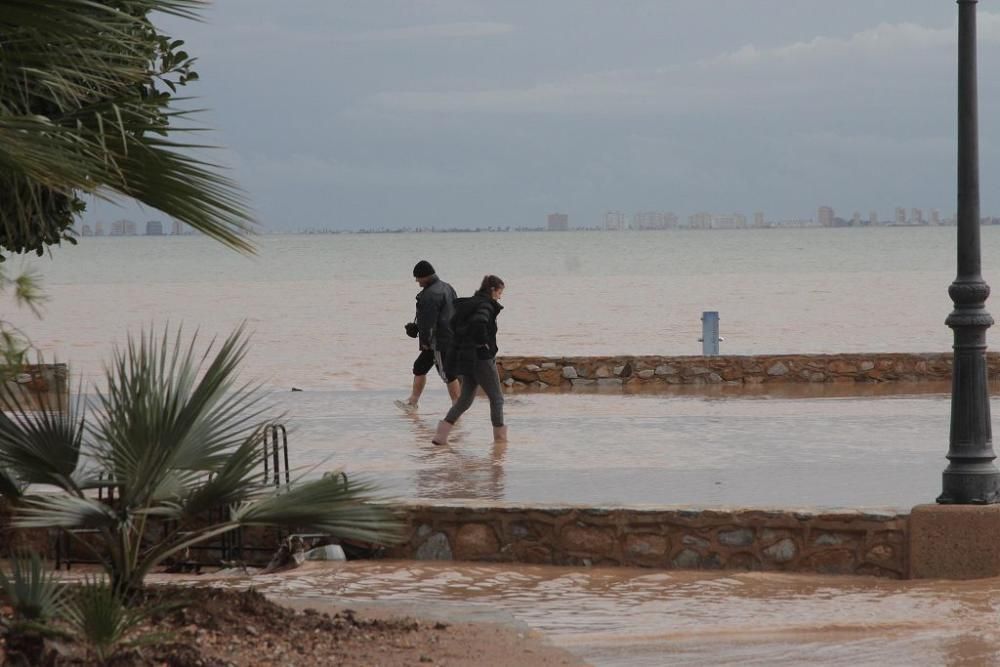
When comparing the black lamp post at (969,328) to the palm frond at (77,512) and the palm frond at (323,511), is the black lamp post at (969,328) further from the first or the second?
the palm frond at (77,512)

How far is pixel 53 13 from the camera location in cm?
539

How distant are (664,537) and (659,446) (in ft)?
19.0

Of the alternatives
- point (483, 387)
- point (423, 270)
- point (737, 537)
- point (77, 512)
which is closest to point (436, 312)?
point (423, 270)

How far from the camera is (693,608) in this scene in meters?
8.94

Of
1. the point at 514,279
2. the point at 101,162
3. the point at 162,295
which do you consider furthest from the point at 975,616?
the point at 514,279

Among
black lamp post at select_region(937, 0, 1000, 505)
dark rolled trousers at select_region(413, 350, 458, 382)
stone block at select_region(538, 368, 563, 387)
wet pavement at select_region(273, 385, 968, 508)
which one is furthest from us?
stone block at select_region(538, 368, 563, 387)

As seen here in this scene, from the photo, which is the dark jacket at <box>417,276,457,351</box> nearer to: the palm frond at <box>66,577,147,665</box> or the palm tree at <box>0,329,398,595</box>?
the palm tree at <box>0,329,398,595</box>

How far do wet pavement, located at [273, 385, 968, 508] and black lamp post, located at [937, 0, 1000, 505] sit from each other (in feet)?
2.15

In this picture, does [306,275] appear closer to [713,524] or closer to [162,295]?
[162,295]

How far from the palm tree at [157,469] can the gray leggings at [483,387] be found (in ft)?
25.8

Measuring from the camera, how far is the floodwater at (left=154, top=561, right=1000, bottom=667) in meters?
7.81

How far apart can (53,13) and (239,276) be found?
356 ft

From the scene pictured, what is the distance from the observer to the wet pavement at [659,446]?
12.4m

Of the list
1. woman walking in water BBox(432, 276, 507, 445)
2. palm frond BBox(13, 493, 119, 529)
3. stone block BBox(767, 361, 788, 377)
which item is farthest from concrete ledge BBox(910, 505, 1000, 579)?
stone block BBox(767, 361, 788, 377)
